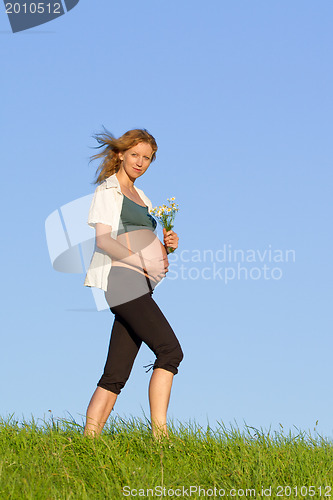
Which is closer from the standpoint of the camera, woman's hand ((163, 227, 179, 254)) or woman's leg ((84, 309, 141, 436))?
woman's leg ((84, 309, 141, 436))

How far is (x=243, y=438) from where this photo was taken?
17.3 ft

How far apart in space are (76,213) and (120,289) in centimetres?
94

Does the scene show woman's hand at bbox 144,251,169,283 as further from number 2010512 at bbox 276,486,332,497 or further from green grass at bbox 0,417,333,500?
number 2010512 at bbox 276,486,332,497

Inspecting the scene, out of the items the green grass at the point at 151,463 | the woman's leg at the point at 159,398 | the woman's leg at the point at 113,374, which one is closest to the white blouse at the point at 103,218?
the woman's leg at the point at 113,374

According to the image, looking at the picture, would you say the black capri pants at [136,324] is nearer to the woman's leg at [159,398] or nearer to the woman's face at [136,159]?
the woman's leg at [159,398]

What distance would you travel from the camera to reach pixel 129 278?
17.0 feet

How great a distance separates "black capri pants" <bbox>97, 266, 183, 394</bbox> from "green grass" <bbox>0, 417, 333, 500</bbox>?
0.52 m

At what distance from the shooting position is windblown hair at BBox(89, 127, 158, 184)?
555 centimetres

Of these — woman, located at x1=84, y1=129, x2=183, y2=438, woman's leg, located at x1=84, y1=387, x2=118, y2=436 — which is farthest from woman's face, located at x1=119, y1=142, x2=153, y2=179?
woman's leg, located at x1=84, y1=387, x2=118, y2=436

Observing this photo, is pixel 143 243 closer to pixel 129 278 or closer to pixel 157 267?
pixel 157 267

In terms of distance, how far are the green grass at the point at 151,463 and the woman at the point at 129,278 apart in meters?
0.25

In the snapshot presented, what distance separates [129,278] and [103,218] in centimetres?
54

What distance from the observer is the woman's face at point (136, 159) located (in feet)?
18.2

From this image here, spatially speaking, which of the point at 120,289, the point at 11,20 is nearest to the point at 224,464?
the point at 120,289
